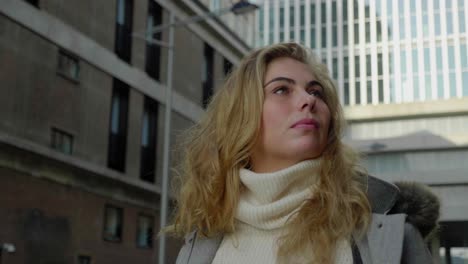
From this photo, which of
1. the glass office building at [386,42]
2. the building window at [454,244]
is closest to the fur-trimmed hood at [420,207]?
the building window at [454,244]

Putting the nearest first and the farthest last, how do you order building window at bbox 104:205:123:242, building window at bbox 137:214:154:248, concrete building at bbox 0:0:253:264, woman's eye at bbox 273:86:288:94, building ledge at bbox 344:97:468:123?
1. woman's eye at bbox 273:86:288:94
2. concrete building at bbox 0:0:253:264
3. building window at bbox 104:205:123:242
4. building window at bbox 137:214:154:248
5. building ledge at bbox 344:97:468:123

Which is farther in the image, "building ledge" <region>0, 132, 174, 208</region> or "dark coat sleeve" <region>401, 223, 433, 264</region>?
"building ledge" <region>0, 132, 174, 208</region>

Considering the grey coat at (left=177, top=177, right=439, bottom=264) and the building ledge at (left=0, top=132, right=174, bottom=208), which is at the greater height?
the building ledge at (left=0, top=132, right=174, bottom=208)

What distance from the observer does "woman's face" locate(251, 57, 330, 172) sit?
7.91 ft

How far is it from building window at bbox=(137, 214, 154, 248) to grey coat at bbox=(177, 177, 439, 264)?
27.2 meters

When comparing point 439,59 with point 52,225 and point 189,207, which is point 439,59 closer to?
point 52,225

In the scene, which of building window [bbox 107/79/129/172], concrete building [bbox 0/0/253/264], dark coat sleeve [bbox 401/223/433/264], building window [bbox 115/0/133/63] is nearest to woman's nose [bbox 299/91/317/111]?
dark coat sleeve [bbox 401/223/433/264]

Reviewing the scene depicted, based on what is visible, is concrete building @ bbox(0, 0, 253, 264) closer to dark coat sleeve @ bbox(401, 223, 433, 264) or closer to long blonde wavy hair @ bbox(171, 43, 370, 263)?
long blonde wavy hair @ bbox(171, 43, 370, 263)

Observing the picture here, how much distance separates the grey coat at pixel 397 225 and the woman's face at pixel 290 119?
0.81 feet

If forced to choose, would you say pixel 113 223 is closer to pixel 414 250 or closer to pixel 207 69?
pixel 207 69

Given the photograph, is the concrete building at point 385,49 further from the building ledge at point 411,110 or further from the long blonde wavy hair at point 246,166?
the long blonde wavy hair at point 246,166

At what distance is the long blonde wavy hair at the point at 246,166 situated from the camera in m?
2.32

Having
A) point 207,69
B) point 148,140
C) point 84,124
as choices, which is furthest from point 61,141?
point 207,69

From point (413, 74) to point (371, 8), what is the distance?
10.8 meters
